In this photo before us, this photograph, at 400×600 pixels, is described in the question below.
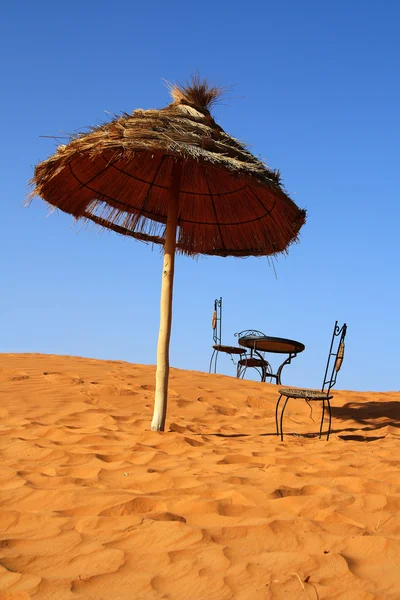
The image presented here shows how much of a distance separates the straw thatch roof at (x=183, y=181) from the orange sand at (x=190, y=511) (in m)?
2.40

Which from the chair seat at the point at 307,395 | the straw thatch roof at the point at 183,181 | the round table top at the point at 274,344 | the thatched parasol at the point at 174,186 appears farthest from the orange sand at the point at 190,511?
the round table top at the point at 274,344

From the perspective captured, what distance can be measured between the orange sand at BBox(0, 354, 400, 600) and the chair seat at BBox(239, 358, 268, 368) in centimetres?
555

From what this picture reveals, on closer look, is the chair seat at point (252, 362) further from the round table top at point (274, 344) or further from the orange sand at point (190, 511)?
A: the orange sand at point (190, 511)

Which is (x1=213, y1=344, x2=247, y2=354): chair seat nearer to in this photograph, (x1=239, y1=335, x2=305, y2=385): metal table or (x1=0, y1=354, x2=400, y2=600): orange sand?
(x1=239, y1=335, x2=305, y2=385): metal table

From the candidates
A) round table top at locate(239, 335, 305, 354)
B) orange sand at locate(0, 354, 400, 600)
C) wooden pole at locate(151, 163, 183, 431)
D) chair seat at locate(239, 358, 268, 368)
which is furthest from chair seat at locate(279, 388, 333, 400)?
chair seat at locate(239, 358, 268, 368)

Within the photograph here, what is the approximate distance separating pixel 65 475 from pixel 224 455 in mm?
1228

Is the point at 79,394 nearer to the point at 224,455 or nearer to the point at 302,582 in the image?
the point at 224,455

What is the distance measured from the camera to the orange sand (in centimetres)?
224

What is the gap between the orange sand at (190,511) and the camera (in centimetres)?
224

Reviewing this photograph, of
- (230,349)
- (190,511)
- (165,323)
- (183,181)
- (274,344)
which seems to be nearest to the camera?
(190,511)

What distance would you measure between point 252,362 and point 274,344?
2022 millimetres

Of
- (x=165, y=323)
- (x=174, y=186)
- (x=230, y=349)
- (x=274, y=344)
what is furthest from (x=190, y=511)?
(x=230, y=349)

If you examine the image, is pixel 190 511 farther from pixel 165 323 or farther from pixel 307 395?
pixel 165 323

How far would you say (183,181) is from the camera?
23.2 feet
